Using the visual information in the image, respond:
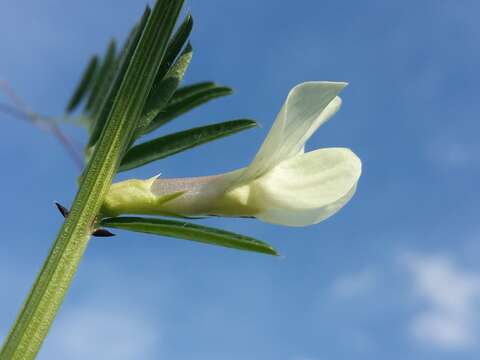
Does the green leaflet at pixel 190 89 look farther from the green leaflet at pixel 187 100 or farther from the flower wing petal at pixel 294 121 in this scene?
the flower wing petal at pixel 294 121

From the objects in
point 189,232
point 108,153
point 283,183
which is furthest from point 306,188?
point 108,153

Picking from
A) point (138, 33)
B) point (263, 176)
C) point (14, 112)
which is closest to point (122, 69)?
point (138, 33)

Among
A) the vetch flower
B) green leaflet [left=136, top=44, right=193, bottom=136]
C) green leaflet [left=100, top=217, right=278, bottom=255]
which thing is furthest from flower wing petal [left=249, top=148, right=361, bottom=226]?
green leaflet [left=136, top=44, right=193, bottom=136]

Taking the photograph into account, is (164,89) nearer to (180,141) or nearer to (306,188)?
(180,141)

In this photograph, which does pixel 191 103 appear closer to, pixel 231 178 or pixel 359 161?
pixel 231 178

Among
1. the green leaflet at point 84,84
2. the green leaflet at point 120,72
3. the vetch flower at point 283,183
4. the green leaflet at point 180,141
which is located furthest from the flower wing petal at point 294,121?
the green leaflet at point 84,84
